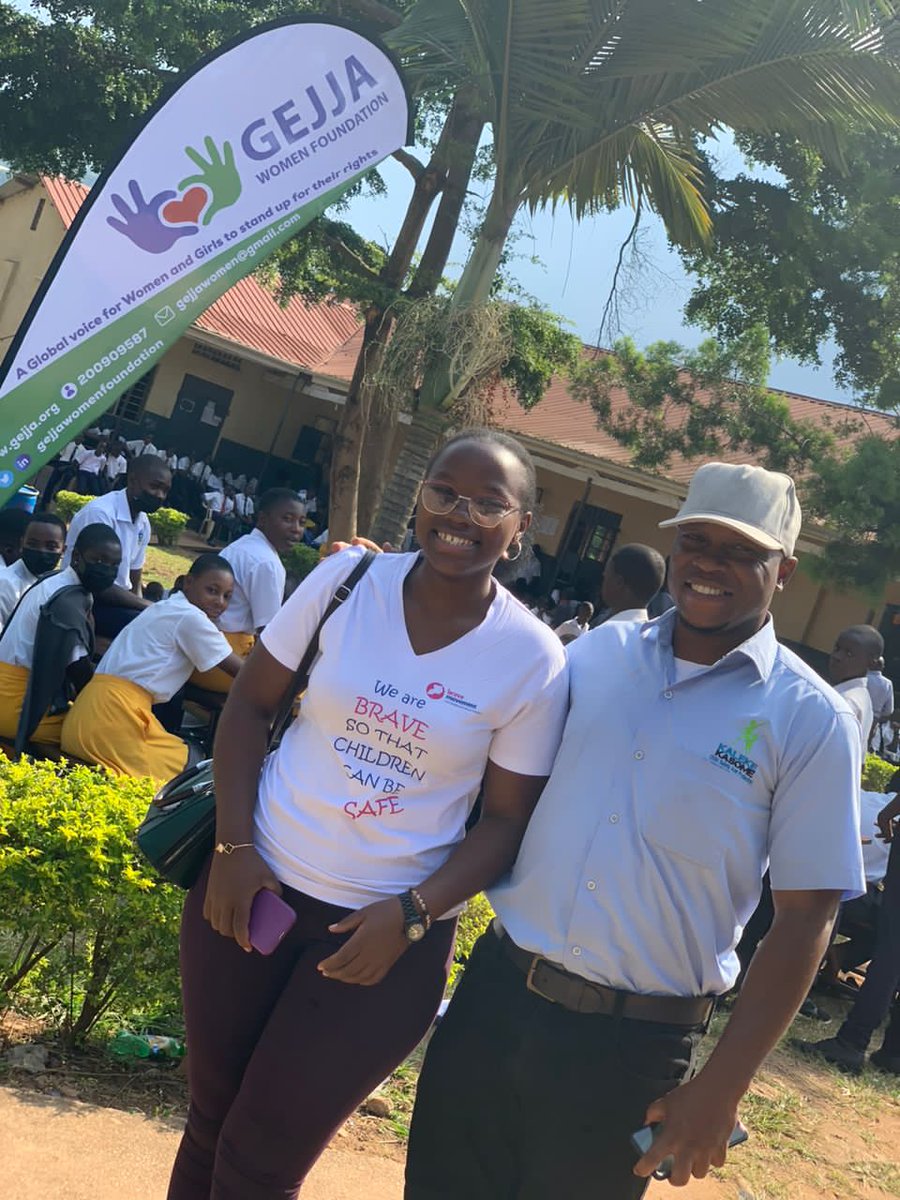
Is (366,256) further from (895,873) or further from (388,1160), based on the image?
(388,1160)

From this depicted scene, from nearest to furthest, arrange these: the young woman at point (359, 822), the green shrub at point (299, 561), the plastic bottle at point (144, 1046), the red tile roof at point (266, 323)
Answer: the young woman at point (359, 822)
the plastic bottle at point (144, 1046)
the green shrub at point (299, 561)
the red tile roof at point (266, 323)

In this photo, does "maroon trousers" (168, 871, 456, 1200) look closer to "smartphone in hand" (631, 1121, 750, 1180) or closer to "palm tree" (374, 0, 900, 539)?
"smartphone in hand" (631, 1121, 750, 1180)

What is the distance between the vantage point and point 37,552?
259 inches

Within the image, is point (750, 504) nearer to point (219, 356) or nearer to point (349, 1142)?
point (349, 1142)

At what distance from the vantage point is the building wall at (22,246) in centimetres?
2650

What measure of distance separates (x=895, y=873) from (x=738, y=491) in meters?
4.39

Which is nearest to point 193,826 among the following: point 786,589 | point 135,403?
point 786,589

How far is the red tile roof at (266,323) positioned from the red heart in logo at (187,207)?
1861cm

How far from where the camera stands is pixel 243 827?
228cm

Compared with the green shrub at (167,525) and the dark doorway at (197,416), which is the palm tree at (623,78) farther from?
the dark doorway at (197,416)

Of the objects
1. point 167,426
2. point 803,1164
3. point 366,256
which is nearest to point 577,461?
point 366,256

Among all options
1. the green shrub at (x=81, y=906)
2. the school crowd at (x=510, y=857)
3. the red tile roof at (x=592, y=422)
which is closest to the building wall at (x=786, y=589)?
the red tile roof at (x=592, y=422)

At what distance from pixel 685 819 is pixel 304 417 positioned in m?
26.1

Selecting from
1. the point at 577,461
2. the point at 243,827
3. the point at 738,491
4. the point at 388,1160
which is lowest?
the point at 388,1160
